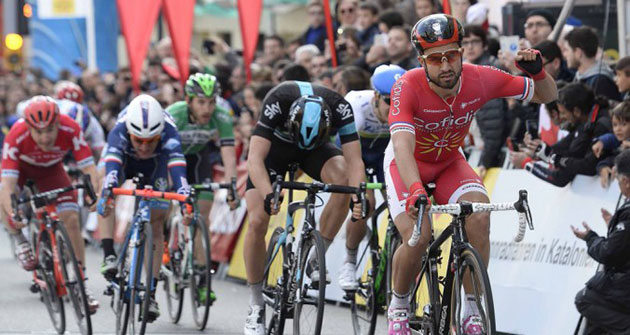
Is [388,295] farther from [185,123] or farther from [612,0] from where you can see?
[612,0]

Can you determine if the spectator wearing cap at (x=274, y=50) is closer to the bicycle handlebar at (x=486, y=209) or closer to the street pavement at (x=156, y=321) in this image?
the street pavement at (x=156, y=321)

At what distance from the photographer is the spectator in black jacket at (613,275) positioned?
8.28m

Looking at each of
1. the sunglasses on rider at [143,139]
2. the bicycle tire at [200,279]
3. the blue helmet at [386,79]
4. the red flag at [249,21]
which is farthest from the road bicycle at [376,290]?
the red flag at [249,21]

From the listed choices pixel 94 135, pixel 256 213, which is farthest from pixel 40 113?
pixel 94 135

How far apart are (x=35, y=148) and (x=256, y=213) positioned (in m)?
3.17

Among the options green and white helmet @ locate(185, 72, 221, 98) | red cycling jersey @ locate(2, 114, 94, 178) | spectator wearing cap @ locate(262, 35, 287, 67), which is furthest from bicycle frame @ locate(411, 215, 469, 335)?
spectator wearing cap @ locate(262, 35, 287, 67)

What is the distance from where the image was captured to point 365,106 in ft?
32.9

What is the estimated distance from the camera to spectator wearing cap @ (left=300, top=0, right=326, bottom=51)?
1738 cm

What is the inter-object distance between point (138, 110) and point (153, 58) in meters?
12.1

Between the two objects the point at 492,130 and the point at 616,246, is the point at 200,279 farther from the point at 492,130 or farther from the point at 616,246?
the point at 616,246

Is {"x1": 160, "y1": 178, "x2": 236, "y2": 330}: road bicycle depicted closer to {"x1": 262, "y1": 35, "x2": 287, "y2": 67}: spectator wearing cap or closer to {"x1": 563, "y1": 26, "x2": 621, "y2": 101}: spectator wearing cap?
{"x1": 563, "y1": 26, "x2": 621, "y2": 101}: spectator wearing cap

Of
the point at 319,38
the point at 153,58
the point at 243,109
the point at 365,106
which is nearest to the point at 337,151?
the point at 365,106

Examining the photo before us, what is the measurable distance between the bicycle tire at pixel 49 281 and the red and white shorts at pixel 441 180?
13.3ft

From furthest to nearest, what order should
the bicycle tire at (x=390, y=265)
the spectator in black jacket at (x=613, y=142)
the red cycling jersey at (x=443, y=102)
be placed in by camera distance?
the bicycle tire at (x=390, y=265), the spectator in black jacket at (x=613, y=142), the red cycling jersey at (x=443, y=102)
